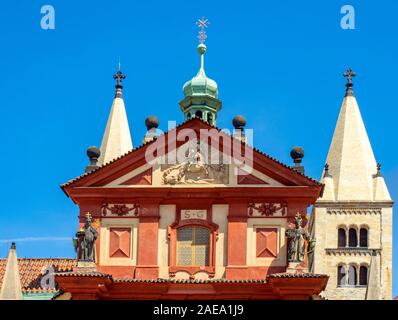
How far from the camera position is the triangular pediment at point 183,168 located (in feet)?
136

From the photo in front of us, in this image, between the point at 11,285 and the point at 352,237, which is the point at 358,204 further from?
the point at 11,285

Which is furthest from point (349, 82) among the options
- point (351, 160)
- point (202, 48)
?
point (202, 48)

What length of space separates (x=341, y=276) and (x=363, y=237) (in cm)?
466

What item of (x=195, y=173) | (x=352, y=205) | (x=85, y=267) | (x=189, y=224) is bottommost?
(x=85, y=267)

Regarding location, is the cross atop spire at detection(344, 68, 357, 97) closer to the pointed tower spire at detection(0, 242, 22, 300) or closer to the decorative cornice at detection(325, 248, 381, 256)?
the decorative cornice at detection(325, 248, 381, 256)

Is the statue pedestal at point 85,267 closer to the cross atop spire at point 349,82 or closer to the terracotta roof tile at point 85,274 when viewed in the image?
the terracotta roof tile at point 85,274

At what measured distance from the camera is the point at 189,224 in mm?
41562

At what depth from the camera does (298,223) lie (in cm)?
4006

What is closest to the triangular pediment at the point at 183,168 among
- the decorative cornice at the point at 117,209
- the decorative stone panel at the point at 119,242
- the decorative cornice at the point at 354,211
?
the decorative cornice at the point at 117,209

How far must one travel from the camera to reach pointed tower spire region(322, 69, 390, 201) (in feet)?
328

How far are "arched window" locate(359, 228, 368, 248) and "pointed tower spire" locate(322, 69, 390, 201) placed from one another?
2909 mm

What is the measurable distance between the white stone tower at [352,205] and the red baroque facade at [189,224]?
58507 mm
